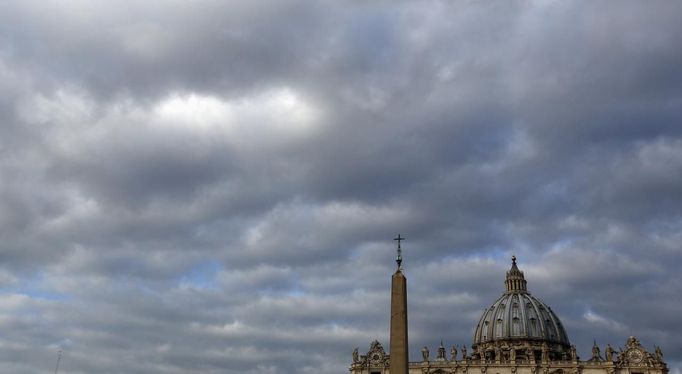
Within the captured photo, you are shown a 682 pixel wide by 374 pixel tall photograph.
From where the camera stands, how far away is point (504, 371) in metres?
130

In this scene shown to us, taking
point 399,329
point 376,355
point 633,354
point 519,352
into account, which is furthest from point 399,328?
point 519,352

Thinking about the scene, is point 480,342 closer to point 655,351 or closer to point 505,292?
point 505,292

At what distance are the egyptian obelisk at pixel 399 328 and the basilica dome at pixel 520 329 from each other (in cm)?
12041

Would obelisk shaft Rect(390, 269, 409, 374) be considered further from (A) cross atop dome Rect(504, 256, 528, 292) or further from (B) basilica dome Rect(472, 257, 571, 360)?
(A) cross atop dome Rect(504, 256, 528, 292)

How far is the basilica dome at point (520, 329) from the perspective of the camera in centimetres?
15188

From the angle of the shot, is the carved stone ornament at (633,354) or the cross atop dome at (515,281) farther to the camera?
the cross atop dome at (515,281)

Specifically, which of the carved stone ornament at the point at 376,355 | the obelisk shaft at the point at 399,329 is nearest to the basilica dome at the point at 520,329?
the carved stone ornament at the point at 376,355

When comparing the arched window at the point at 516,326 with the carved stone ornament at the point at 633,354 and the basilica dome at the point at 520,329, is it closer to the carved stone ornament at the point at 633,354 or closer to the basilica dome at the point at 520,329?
the basilica dome at the point at 520,329

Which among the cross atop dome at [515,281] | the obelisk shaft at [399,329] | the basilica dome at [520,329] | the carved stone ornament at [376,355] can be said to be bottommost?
the obelisk shaft at [399,329]

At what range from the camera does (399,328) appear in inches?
1220

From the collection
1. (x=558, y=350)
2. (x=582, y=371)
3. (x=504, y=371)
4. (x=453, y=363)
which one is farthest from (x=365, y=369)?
(x=558, y=350)

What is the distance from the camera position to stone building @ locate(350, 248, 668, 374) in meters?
127

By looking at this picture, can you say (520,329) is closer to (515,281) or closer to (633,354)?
(515,281)

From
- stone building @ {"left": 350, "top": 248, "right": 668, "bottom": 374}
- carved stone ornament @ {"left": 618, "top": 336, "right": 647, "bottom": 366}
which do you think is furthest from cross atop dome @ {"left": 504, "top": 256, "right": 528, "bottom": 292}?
carved stone ornament @ {"left": 618, "top": 336, "right": 647, "bottom": 366}
